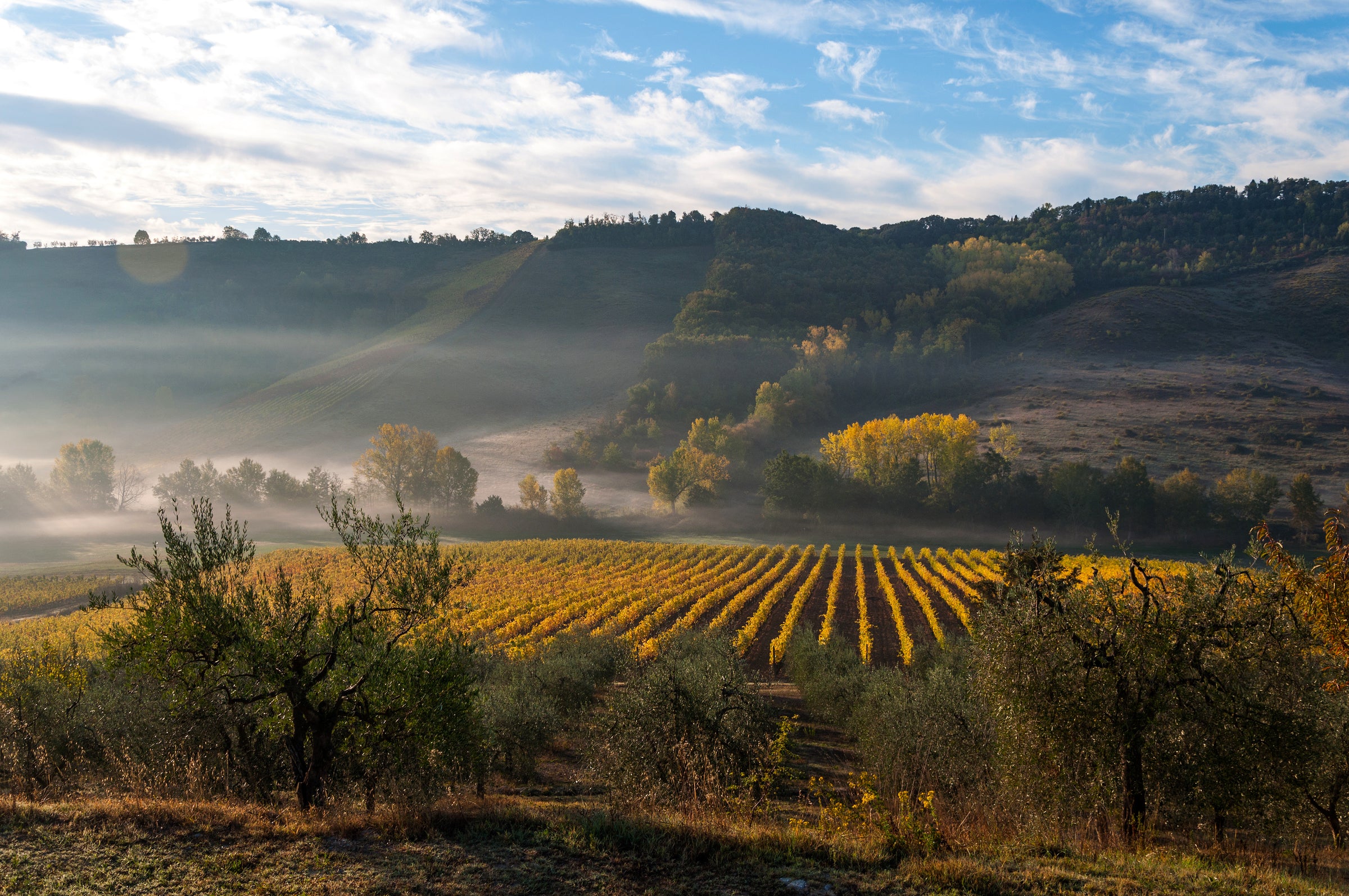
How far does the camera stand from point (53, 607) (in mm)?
59250

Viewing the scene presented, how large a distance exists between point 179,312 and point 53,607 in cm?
16739

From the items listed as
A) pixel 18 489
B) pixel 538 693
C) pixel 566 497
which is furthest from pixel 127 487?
pixel 538 693

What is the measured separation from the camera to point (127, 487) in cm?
11669

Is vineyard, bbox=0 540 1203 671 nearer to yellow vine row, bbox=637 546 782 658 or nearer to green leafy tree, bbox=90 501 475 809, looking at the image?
yellow vine row, bbox=637 546 782 658

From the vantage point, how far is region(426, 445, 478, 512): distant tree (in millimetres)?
101500

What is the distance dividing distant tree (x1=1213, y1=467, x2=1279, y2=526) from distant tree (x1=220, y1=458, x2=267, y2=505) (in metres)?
122

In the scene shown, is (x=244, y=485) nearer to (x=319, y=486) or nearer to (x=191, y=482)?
(x=191, y=482)

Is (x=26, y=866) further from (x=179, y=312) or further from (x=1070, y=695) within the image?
(x=179, y=312)

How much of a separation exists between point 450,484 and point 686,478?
32.1 meters

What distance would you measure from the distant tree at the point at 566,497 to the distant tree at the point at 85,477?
6886cm

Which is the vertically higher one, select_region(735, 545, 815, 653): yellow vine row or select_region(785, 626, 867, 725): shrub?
select_region(785, 626, 867, 725): shrub

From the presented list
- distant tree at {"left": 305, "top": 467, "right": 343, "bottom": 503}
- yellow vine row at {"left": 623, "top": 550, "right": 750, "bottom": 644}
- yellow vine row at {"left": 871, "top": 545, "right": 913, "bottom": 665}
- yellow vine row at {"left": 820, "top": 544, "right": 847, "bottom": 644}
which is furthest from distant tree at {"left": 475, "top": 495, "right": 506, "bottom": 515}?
yellow vine row at {"left": 871, "top": 545, "right": 913, "bottom": 665}

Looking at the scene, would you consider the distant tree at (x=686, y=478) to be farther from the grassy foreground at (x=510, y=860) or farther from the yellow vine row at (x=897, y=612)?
the grassy foreground at (x=510, y=860)

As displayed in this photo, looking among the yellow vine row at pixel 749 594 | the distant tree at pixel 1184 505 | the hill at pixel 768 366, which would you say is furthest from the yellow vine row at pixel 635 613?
the distant tree at pixel 1184 505
